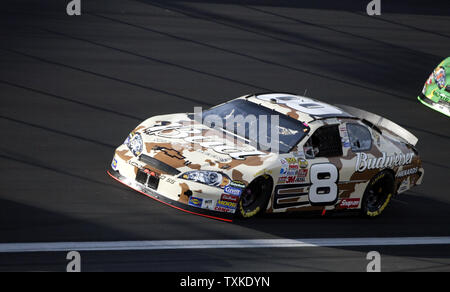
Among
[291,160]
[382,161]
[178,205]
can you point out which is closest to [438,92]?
[382,161]

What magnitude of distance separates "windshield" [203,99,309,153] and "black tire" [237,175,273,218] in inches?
21.4

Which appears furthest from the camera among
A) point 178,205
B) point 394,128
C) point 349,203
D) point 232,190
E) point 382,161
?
point 394,128

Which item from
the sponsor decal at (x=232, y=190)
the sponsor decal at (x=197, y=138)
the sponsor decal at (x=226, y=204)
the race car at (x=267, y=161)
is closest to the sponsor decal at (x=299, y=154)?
the race car at (x=267, y=161)

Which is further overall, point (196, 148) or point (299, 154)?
point (299, 154)

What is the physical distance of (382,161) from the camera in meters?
9.74

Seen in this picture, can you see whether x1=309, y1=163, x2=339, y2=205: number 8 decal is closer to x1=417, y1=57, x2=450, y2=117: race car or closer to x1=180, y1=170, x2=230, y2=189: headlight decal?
x1=180, y1=170, x2=230, y2=189: headlight decal

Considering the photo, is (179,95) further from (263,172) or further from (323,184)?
(263,172)

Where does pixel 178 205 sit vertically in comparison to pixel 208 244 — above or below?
above

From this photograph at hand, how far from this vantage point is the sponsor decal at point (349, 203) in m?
9.48

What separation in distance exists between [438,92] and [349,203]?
541 centimetres

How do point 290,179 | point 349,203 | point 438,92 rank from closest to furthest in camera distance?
point 290,179, point 349,203, point 438,92

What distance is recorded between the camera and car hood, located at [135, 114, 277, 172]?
338 inches

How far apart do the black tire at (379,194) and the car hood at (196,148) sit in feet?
5.99

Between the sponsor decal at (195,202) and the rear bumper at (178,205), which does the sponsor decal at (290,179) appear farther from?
the sponsor decal at (195,202)
